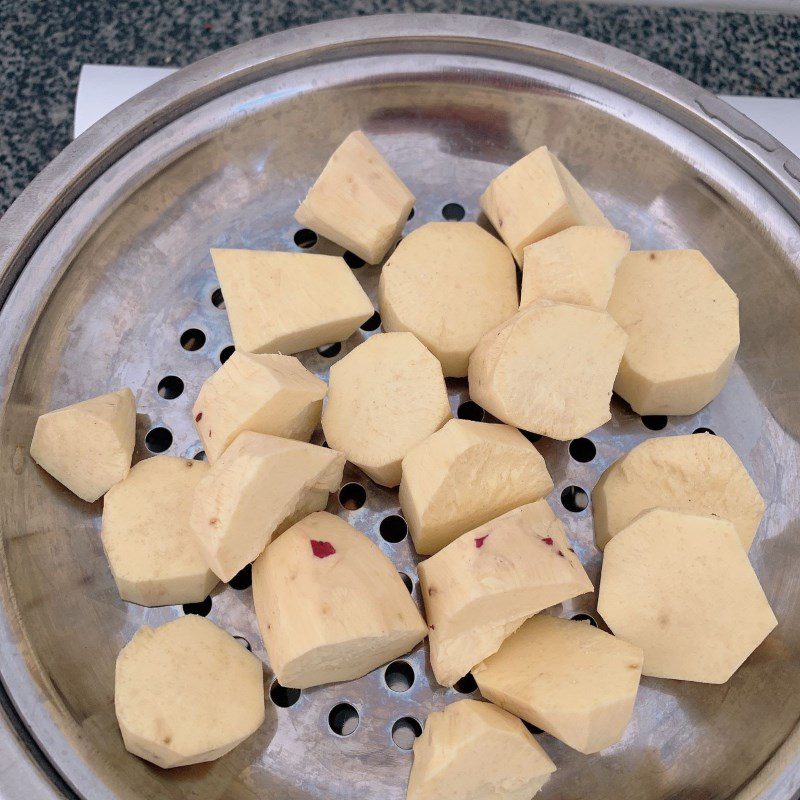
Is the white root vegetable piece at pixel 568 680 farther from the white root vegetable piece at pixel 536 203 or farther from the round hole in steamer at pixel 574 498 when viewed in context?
the white root vegetable piece at pixel 536 203

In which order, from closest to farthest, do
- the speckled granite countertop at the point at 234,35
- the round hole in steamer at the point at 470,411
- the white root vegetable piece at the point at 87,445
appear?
1. the white root vegetable piece at the point at 87,445
2. the round hole in steamer at the point at 470,411
3. the speckled granite countertop at the point at 234,35

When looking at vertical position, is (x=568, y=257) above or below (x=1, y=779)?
above

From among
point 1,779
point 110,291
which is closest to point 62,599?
point 1,779

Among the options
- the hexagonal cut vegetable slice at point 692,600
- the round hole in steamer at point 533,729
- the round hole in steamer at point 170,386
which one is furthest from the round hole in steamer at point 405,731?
the round hole in steamer at point 170,386

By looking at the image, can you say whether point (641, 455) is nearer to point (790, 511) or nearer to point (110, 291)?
point (790, 511)

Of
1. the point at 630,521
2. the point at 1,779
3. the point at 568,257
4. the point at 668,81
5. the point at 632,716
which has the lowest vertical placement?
the point at 1,779

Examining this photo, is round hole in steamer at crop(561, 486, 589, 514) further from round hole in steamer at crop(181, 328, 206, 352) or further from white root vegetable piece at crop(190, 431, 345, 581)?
round hole in steamer at crop(181, 328, 206, 352)

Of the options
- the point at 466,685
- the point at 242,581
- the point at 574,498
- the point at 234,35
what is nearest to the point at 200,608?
the point at 242,581
